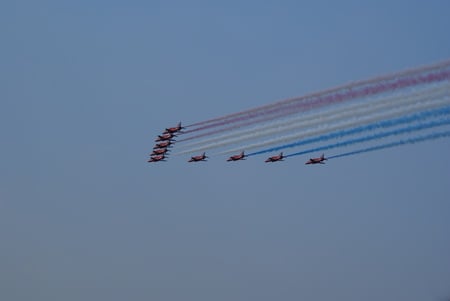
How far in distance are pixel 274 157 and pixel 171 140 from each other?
21.0ft

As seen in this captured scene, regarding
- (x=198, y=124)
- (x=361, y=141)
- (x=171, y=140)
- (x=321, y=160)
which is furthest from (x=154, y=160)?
(x=361, y=141)

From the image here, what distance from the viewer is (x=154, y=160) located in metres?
55.1

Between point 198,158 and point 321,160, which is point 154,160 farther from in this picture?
point 321,160

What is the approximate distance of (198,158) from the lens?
5259 cm

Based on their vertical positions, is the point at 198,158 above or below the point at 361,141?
above

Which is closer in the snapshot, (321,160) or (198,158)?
(321,160)

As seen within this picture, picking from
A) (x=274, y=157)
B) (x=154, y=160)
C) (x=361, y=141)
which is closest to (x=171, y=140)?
(x=154, y=160)

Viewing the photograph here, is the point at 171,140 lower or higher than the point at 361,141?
higher

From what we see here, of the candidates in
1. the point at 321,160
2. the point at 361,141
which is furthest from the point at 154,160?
the point at 361,141

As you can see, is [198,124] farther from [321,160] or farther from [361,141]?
[361,141]

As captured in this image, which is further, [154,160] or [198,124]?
[154,160]

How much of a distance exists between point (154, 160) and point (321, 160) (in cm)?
1004

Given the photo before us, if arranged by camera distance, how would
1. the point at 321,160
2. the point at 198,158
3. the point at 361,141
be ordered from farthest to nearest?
the point at 198,158 < the point at 321,160 < the point at 361,141

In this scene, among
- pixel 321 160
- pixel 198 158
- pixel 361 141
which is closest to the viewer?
pixel 361 141
